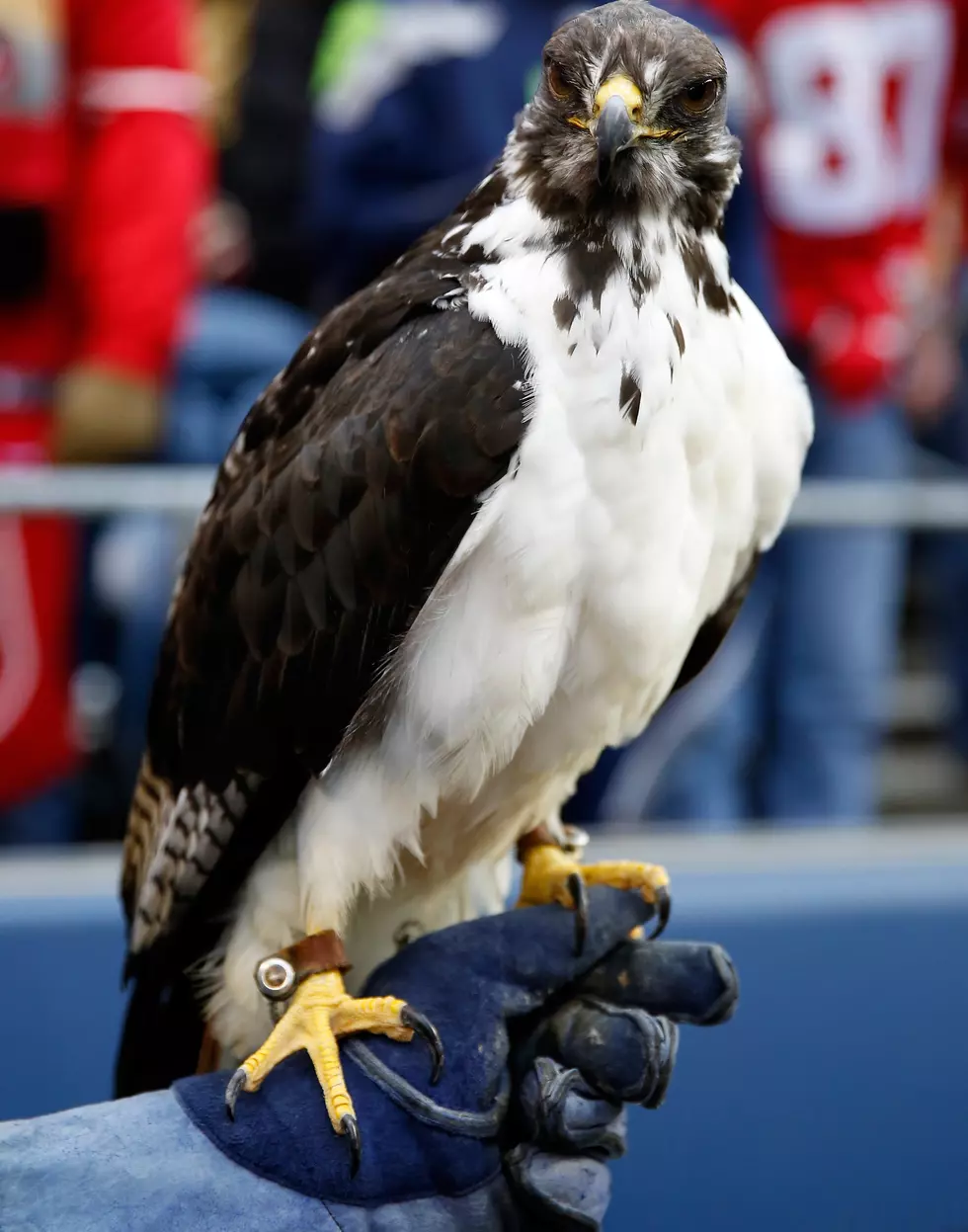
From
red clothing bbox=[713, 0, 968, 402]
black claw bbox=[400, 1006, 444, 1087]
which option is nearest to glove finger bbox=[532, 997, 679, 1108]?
black claw bbox=[400, 1006, 444, 1087]

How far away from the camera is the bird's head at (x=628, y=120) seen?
1940mm

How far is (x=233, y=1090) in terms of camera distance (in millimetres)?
1886

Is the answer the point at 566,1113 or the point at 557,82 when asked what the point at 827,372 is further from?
the point at 566,1113

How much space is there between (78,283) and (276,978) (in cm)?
215

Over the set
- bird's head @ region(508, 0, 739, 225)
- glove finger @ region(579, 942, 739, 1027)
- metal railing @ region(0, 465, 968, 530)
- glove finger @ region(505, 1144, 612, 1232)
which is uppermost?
bird's head @ region(508, 0, 739, 225)

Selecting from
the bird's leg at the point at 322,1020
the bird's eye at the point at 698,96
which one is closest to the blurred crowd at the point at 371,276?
the bird's leg at the point at 322,1020

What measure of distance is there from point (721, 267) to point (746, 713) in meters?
2.36

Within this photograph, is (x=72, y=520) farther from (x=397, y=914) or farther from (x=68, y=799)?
(x=397, y=914)

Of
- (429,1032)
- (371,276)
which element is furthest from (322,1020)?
(371,276)

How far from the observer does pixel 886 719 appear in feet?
17.9

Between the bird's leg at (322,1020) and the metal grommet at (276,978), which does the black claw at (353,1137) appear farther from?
the metal grommet at (276,978)

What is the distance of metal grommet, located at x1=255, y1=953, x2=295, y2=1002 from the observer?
81.9 inches

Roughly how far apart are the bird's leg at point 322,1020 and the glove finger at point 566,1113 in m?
0.12

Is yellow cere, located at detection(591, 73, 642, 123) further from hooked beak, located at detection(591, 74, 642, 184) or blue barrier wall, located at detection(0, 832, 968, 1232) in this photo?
blue barrier wall, located at detection(0, 832, 968, 1232)
